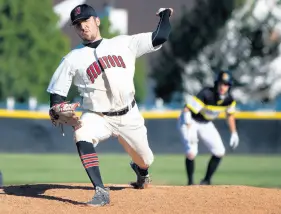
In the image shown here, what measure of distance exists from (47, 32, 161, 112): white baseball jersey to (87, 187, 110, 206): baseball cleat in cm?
77

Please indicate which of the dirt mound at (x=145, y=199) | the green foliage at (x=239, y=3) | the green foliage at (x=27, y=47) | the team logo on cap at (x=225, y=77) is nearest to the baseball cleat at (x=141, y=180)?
the dirt mound at (x=145, y=199)

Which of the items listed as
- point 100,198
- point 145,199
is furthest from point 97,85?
point 145,199

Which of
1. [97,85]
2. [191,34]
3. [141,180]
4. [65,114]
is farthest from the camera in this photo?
[191,34]

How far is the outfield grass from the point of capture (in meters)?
13.5

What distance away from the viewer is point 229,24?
33500 millimetres

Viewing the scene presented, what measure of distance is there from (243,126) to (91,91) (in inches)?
530

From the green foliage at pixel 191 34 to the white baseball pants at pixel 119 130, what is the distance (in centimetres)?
2568

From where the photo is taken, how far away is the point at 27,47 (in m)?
29.2

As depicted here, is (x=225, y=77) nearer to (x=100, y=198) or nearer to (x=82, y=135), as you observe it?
(x=82, y=135)

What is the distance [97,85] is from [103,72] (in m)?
0.13

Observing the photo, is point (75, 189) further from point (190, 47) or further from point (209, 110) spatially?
point (190, 47)

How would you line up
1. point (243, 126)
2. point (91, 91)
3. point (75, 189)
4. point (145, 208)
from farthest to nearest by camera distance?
point (243, 126)
point (75, 189)
point (91, 91)
point (145, 208)

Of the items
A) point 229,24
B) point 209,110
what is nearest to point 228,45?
point 229,24

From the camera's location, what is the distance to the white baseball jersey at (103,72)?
7129 millimetres
